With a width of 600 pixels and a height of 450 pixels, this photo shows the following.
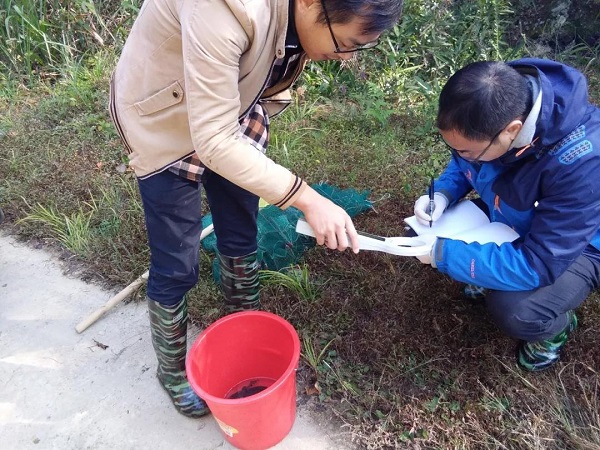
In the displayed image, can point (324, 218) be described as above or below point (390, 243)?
above

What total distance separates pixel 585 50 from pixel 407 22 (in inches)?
53.9

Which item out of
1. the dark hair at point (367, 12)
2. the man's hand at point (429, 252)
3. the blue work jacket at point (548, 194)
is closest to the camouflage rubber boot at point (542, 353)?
the blue work jacket at point (548, 194)

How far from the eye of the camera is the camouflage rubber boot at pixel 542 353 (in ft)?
6.17

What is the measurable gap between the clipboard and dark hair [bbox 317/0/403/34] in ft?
1.89

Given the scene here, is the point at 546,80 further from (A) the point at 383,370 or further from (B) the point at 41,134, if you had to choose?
(B) the point at 41,134

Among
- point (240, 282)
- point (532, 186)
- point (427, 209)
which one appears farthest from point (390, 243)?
point (240, 282)

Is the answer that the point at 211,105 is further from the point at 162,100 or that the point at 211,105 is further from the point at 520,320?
the point at 520,320

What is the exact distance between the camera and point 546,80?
5.08 ft

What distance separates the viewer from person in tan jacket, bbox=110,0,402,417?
3.84 feet

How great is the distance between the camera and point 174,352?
187 centimetres

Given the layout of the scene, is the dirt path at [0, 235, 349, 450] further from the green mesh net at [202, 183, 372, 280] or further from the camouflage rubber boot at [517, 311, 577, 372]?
the camouflage rubber boot at [517, 311, 577, 372]

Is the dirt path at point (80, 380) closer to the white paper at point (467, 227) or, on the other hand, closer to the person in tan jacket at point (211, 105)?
the person in tan jacket at point (211, 105)

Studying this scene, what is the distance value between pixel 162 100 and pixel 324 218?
520 millimetres

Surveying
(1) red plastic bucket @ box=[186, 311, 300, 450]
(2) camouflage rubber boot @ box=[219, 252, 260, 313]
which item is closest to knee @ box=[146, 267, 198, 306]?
(1) red plastic bucket @ box=[186, 311, 300, 450]
